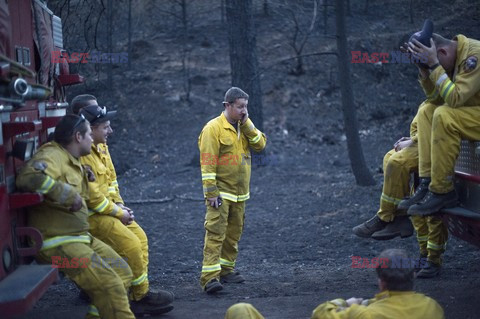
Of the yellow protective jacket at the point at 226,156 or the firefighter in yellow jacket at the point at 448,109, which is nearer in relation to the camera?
the firefighter in yellow jacket at the point at 448,109

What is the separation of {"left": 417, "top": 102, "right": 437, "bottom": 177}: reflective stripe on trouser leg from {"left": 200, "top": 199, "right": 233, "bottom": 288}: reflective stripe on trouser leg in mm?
2105

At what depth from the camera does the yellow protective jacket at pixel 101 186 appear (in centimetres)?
533

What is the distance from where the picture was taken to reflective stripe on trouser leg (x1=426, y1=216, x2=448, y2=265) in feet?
21.9

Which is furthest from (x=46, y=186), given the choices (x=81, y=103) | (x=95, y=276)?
(x=81, y=103)

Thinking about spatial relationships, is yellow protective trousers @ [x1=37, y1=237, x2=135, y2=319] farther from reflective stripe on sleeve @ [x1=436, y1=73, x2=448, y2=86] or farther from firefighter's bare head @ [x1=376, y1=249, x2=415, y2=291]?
reflective stripe on sleeve @ [x1=436, y1=73, x2=448, y2=86]

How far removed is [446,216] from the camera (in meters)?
5.65

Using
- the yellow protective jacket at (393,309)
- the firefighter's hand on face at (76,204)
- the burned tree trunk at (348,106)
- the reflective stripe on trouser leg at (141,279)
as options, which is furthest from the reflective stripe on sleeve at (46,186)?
the burned tree trunk at (348,106)

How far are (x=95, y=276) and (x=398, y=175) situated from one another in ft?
9.81

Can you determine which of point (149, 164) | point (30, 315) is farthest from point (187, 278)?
point (149, 164)

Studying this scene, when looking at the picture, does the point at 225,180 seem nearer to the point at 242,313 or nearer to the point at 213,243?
the point at 213,243

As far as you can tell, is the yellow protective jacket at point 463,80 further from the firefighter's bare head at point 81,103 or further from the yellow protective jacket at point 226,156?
the firefighter's bare head at point 81,103

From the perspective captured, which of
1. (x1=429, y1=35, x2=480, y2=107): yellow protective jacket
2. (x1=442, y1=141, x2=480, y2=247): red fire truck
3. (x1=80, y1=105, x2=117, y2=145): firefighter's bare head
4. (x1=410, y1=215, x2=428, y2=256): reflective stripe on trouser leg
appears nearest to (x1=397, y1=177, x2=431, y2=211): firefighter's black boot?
(x1=442, y1=141, x2=480, y2=247): red fire truck

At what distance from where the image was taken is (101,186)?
562 centimetres

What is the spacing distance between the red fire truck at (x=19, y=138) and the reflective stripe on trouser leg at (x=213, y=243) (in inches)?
76.2
